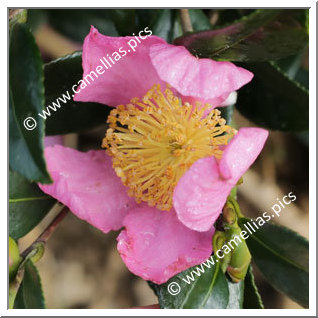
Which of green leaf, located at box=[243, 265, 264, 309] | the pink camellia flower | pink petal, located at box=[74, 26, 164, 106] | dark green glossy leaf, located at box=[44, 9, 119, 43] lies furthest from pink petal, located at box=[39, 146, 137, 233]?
dark green glossy leaf, located at box=[44, 9, 119, 43]

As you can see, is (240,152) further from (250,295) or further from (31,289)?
(31,289)

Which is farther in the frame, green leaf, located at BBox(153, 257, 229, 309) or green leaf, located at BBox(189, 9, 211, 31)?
green leaf, located at BBox(189, 9, 211, 31)

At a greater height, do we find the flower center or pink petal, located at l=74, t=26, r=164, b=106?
pink petal, located at l=74, t=26, r=164, b=106

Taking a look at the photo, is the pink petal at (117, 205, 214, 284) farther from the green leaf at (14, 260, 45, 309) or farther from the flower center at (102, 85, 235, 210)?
the green leaf at (14, 260, 45, 309)

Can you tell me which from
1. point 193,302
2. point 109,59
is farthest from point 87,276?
point 109,59

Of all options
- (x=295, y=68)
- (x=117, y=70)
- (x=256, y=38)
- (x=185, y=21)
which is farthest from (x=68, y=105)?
(x=295, y=68)

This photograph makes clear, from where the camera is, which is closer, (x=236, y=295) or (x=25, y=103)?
(x=25, y=103)

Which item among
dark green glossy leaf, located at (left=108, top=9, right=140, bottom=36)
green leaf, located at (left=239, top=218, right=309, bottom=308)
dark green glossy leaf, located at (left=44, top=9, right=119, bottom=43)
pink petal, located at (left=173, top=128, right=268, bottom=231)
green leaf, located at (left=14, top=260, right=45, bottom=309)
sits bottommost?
green leaf, located at (left=239, top=218, right=309, bottom=308)
